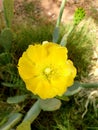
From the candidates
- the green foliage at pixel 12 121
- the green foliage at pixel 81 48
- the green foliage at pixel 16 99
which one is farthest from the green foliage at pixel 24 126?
the green foliage at pixel 81 48

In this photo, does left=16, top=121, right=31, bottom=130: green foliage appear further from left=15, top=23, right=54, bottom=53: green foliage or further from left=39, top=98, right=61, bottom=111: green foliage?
left=15, top=23, right=54, bottom=53: green foliage

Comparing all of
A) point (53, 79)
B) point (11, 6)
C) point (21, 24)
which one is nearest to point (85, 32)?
point (21, 24)

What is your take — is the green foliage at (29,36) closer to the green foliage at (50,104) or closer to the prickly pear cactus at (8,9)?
the prickly pear cactus at (8,9)

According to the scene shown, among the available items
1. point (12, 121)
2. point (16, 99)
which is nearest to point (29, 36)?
point (16, 99)

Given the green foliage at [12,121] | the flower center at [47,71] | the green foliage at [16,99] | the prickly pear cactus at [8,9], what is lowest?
the green foliage at [12,121]

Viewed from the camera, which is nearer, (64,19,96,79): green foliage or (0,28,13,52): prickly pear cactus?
(0,28,13,52): prickly pear cactus

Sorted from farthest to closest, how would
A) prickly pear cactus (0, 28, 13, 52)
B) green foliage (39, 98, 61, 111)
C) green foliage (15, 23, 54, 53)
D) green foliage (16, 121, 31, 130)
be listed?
green foliage (15, 23, 54, 53), prickly pear cactus (0, 28, 13, 52), green foliage (39, 98, 61, 111), green foliage (16, 121, 31, 130)

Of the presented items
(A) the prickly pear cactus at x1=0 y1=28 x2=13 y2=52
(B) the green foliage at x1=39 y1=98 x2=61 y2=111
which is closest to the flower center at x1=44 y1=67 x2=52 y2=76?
(B) the green foliage at x1=39 y1=98 x2=61 y2=111
